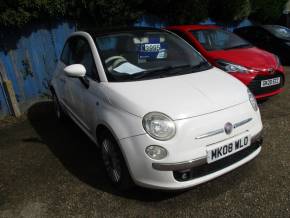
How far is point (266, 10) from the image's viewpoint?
12172 millimetres

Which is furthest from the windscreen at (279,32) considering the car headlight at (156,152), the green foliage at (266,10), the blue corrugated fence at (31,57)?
the car headlight at (156,152)

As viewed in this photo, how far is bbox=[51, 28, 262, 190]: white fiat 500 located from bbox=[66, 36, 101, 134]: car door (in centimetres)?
1

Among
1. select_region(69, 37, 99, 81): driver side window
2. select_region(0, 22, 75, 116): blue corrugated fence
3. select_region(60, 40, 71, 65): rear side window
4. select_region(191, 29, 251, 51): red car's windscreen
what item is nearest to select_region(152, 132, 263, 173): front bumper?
select_region(69, 37, 99, 81): driver side window

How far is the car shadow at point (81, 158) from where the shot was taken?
2912 mm

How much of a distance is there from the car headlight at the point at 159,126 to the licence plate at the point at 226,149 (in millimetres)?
374

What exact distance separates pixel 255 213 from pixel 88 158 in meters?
2.11

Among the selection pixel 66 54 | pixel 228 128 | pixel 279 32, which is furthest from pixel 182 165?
pixel 279 32

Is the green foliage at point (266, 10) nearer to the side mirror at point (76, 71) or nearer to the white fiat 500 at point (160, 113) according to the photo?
the white fiat 500 at point (160, 113)

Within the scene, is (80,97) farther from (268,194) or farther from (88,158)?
(268,194)

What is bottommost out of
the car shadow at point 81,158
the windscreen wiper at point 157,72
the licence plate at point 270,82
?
the car shadow at point 81,158

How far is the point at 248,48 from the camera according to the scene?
5648mm

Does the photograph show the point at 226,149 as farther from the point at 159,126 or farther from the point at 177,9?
the point at 177,9

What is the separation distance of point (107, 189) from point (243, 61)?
126 inches

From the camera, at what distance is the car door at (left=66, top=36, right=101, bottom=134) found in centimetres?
318
